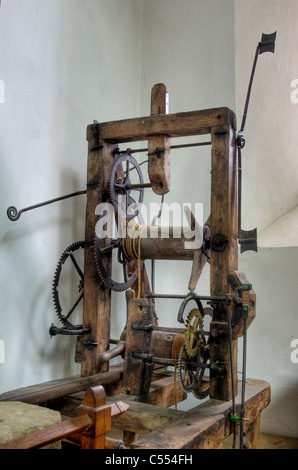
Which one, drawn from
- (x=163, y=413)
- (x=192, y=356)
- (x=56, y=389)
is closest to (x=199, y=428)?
(x=163, y=413)

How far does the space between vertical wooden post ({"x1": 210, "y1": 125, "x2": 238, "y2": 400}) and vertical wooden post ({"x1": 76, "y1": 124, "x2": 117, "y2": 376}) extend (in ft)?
1.88

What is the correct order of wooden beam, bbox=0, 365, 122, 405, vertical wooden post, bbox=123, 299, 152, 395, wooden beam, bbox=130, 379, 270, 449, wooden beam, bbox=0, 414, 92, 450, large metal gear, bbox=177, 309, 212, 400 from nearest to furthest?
wooden beam, bbox=0, 414, 92, 450 < wooden beam, bbox=130, 379, 270, 449 < wooden beam, bbox=0, 365, 122, 405 < large metal gear, bbox=177, 309, 212, 400 < vertical wooden post, bbox=123, 299, 152, 395

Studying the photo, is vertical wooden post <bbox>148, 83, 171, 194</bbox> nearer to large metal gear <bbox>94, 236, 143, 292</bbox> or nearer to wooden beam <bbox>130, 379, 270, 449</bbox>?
large metal gear <bbox>94, 236, 143, 292</bbox>

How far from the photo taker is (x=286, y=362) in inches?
105

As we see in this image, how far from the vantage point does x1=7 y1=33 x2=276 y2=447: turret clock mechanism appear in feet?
6.40

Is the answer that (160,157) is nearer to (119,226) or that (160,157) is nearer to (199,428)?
(119,226)

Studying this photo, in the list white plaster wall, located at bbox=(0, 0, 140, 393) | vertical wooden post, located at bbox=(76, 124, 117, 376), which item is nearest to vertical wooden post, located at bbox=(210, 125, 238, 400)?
vertical wooden post, located at bbox=(76, 124, 117, 376)

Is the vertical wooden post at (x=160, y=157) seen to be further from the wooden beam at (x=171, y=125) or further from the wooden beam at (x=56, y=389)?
A: the wooden beam at (x=56, y=389)

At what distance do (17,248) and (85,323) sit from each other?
1.65ft

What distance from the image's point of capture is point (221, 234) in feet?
6.61

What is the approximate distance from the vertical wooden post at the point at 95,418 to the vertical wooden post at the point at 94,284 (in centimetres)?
107

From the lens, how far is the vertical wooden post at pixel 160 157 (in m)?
2.09

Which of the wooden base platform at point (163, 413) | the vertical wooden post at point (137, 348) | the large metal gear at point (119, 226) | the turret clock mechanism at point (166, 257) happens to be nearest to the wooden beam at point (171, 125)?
the turret clock mechanism at point (166, 257)

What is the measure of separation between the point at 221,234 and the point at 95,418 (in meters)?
1.11
